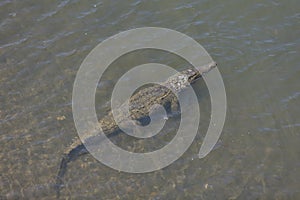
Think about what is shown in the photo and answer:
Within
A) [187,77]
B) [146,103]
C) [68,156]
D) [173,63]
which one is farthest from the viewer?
[173,63]

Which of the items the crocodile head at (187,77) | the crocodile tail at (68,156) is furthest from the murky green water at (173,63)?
the crocodile head at (187,77)

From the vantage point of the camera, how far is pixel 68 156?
11.0m

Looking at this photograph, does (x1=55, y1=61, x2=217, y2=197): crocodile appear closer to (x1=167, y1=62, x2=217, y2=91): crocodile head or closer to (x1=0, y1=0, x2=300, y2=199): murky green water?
(x1=167, y1=62, x2=217, y2=91): crocodile head

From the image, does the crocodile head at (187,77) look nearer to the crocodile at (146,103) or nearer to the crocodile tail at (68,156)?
the crocodile at (146,103)

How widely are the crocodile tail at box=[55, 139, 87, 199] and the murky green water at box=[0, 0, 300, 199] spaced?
16 cm

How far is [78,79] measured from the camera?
1280 cm

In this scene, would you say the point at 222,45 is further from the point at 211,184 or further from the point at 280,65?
the point at 211,184

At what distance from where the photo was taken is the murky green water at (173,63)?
34.8ft

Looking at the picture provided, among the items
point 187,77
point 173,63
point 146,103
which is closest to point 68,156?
point 146,103

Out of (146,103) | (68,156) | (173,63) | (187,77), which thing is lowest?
(68,156)

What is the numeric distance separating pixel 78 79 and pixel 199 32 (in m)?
4.58

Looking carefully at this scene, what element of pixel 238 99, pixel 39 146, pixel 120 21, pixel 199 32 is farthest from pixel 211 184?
pixel 120 21

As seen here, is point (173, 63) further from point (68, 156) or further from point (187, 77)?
point (68, 156)

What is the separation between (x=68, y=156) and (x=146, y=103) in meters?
2.87
